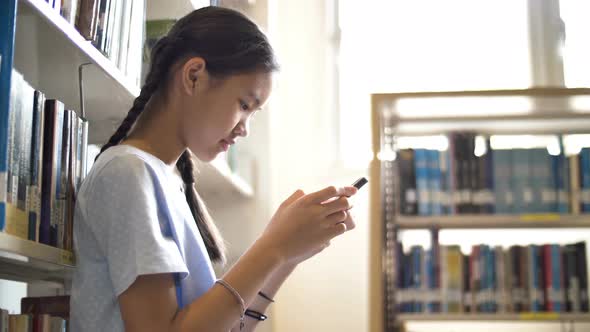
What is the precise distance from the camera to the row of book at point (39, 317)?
1.07 m

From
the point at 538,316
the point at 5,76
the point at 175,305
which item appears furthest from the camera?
the point at 538,316

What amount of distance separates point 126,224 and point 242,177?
5.40 feet

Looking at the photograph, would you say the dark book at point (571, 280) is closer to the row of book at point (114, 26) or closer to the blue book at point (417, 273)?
the blue book at point (417, 273)

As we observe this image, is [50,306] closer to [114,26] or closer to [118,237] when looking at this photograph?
[118,237]

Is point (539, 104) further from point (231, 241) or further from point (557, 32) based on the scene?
point (231, 241)

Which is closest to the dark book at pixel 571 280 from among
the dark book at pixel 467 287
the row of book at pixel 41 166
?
the dark book at pixel 467 287

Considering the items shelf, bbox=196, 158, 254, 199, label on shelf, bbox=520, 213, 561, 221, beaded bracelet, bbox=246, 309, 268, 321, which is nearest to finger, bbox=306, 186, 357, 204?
beaded bracelet, bbox=246, 309, 268, 321

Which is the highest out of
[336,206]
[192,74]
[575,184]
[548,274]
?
[192,74]

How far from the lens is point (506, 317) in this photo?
5.81 ft

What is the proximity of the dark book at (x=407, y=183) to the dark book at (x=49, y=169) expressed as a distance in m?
0.95

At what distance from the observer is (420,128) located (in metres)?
1.96

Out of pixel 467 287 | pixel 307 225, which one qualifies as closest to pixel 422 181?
pixel 467 287

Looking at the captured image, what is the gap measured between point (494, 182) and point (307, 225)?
0.81 metres

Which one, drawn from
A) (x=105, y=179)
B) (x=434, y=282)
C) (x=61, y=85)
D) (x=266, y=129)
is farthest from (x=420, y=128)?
(x=105, y=179)
